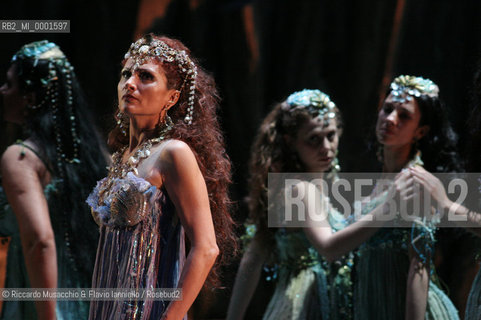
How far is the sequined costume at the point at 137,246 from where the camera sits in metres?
1.96

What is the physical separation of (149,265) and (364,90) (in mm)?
2849

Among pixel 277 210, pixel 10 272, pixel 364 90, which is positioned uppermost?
pixel 364 90

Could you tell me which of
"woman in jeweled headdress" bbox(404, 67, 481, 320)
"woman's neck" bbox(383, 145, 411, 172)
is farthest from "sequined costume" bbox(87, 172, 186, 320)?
"woman's neck" bbox(383, 145, 411, 172)

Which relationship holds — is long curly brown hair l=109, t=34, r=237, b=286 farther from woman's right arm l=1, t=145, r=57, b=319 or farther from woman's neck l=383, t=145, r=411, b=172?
woman's neck l=383, t=145, r=411, b=172

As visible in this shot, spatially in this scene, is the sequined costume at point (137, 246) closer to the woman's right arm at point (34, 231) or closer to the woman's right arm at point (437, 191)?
the woman's right arm at point (34, 231)

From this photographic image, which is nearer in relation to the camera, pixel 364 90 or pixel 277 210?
pixel 277 210

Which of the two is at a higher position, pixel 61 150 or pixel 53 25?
pixel 53 25

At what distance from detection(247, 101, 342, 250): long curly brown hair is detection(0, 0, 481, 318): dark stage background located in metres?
0.93

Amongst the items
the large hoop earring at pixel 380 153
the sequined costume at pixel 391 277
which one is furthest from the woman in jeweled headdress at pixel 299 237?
the large hoop earring at pixel 380 153

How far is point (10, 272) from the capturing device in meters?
2.87

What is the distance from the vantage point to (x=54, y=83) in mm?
2988

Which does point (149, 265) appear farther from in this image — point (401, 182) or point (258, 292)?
point (258, 292)

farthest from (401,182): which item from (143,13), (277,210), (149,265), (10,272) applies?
(143,13)

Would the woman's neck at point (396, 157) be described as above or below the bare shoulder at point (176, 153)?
above
